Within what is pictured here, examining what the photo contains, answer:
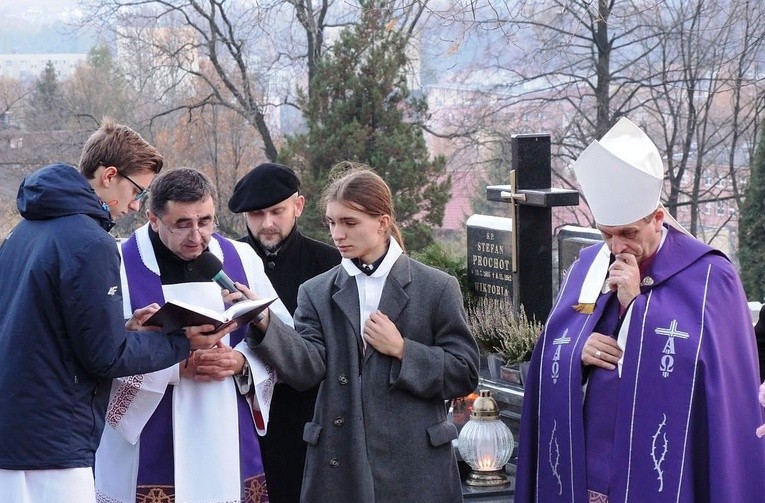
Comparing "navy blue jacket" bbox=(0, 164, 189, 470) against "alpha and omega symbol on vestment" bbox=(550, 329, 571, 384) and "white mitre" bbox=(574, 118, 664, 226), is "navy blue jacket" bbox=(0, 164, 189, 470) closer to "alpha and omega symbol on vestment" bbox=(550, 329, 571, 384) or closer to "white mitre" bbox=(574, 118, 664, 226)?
"alpha and omega symbol on vestment" bbox=(550, 329, 571, 384)

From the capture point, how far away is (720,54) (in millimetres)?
21188

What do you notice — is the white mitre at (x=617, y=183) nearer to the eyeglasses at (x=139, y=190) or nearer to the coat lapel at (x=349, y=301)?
the coat lapel at (x=349, y=301)

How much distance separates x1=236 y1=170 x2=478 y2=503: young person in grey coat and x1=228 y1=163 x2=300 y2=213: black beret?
649 mm

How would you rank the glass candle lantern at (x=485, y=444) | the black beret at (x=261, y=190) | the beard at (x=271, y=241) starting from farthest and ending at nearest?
the glass candle lantern at (x=485, y=444)
the beard at (x=271, y=241)
the black beret at (x=261, y=190)

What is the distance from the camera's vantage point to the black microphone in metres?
3.49

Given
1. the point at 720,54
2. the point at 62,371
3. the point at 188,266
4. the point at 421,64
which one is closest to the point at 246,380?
the point at 188,266

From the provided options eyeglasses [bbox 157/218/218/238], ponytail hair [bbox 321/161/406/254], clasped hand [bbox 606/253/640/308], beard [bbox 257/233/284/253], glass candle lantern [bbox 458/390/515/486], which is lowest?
glass candle lantern [bbox 458/390/515/486]

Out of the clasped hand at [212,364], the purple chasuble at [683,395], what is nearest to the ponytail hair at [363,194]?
the clasped hand at [212,364]

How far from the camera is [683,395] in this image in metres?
3.17

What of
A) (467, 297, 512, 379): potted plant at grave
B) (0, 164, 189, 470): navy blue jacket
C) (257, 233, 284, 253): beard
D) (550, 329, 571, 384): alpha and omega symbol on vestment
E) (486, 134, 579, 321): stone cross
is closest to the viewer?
(0, 164, 189, 470): navy blue jacket

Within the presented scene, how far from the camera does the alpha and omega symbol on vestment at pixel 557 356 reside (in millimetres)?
3453

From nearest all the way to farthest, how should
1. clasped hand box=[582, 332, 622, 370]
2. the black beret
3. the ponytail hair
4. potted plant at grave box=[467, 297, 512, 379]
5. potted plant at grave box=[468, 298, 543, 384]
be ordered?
clasped hand box=[582, 332, 622, 370]
the ponytail hair
the black beret
potted plant at grave box=[468, 298, 543, 384]
potted plant at grave box=[467, 297, 512, 379]

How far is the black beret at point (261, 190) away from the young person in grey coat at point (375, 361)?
2.13 ft

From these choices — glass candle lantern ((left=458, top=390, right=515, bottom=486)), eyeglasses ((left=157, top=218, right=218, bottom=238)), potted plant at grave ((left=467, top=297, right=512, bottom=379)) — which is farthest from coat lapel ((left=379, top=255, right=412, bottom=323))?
potted plant at grave ((left=467, top=297, right=512, bottom=379))
